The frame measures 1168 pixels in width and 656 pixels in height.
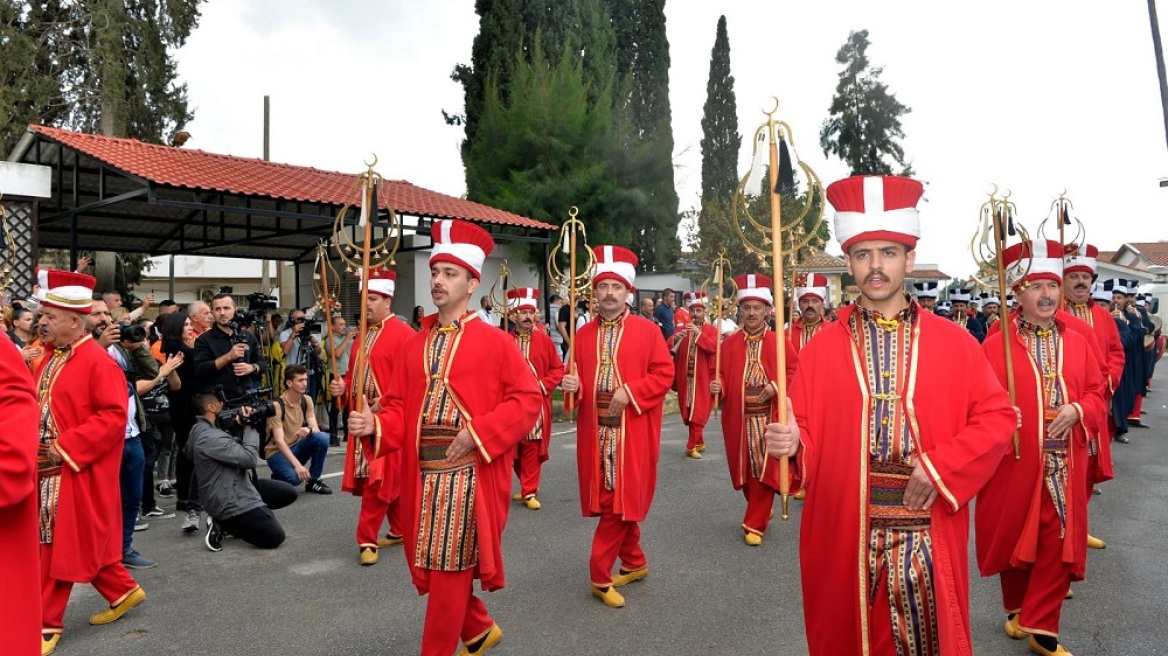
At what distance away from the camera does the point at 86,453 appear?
4.17 meters

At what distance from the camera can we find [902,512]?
283 cm

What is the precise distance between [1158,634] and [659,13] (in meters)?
30.6

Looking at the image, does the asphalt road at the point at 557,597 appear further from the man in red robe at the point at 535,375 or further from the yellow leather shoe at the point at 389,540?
the man in red robe at the point at 535,375

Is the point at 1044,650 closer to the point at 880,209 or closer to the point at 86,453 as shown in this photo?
the point at 880,209

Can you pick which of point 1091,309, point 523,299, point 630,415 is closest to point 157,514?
point 523,299

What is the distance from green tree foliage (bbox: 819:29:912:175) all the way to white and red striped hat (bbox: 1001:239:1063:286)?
3616 centimetres

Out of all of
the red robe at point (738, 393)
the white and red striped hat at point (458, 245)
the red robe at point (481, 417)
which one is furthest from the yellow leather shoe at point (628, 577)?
the white and red striped hat at point (458, 245)

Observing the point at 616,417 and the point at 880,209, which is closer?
the point at 880,209

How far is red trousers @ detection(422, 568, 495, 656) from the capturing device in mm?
3594

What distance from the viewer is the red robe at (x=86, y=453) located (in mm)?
4145

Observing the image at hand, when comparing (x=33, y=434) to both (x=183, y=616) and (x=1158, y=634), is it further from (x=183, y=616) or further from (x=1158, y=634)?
(x=1158, y=634)

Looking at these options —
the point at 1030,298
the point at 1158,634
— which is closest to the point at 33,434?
the point at 1030,298

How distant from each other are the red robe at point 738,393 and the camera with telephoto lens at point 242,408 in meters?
3.69

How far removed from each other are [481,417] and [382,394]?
98.4 inches
